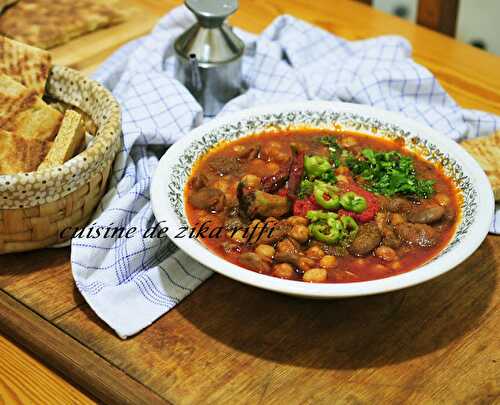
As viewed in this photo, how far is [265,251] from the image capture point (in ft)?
6.69

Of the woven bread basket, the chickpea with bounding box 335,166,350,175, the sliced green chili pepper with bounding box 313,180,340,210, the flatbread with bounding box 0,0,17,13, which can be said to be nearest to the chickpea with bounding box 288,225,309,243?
the sliced green chili pepper with bounding box 313,180,340,210

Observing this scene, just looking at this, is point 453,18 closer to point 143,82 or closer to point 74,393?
point 143,82

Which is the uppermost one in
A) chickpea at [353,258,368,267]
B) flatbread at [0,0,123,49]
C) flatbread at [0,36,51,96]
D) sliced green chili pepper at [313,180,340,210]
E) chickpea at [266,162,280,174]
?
flatbread at [0,36,51,96]

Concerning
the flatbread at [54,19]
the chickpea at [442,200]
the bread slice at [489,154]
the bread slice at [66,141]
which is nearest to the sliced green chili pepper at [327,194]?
the chickpea at [442,200]

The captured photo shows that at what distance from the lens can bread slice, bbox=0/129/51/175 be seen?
221 centimetres

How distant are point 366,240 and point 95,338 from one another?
2.61 ft

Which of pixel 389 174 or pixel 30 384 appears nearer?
pixel 30 384

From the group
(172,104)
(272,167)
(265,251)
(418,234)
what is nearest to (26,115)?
(172,104)

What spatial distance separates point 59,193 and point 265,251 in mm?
625

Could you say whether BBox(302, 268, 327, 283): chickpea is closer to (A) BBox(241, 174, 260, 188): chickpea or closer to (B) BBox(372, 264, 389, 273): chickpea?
(B) BBox(372, 264, 389, 273): chickpea

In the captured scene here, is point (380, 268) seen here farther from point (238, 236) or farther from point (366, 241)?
point (238, 236)

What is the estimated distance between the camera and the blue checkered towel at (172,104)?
2.17 metres

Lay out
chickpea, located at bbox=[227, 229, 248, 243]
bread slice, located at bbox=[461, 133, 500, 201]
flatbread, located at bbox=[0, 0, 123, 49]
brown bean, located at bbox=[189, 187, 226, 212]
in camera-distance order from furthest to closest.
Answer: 1. flatbread, located at bbox=[0, 0, 123, 49]
2. bread slice, located at bbox=[461, 133, 500, 201]
3. brown bean, located at bbox=[189, 187, 226, 212]
4. chickpea, located at bbox=[227, 229, 248, 243]

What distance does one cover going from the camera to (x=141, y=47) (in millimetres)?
3180
